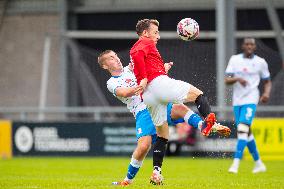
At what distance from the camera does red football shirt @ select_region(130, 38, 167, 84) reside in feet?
35.7

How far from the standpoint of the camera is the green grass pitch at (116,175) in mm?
11633

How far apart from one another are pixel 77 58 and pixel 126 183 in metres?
13.0

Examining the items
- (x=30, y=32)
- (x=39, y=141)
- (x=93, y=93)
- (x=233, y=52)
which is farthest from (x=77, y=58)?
(x=30, y=32)

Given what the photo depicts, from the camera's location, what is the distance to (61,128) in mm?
22391

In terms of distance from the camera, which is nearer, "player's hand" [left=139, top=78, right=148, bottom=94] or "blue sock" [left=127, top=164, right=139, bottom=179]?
"player's hand" [left=139, top=78, right=148, bottom=94]

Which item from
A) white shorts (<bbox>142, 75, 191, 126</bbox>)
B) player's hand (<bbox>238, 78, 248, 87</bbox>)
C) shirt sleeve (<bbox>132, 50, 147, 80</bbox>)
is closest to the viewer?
shirt sleeve (<bbox>132, 50, 147, 80</bbox>)

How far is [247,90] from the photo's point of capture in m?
15.5

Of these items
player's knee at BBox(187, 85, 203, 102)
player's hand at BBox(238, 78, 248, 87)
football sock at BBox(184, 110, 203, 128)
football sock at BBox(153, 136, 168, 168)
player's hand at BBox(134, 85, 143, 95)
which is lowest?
football sock at BBox(153, 136, 168, 168)

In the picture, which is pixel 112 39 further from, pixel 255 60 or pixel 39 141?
pixel 255 60

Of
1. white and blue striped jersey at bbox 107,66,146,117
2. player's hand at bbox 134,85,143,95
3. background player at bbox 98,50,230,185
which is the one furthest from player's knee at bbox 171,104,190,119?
player's hand at bbox 134,85,143,95

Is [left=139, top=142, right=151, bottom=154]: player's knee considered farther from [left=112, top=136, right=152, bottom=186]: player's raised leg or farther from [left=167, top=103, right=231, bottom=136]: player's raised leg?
[left=167, top=103, right=231, bottom=136]: player's raised leg

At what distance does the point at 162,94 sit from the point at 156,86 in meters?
0.14

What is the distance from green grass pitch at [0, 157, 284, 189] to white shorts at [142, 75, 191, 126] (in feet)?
2.98

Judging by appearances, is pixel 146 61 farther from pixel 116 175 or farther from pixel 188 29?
pixel 116 175
